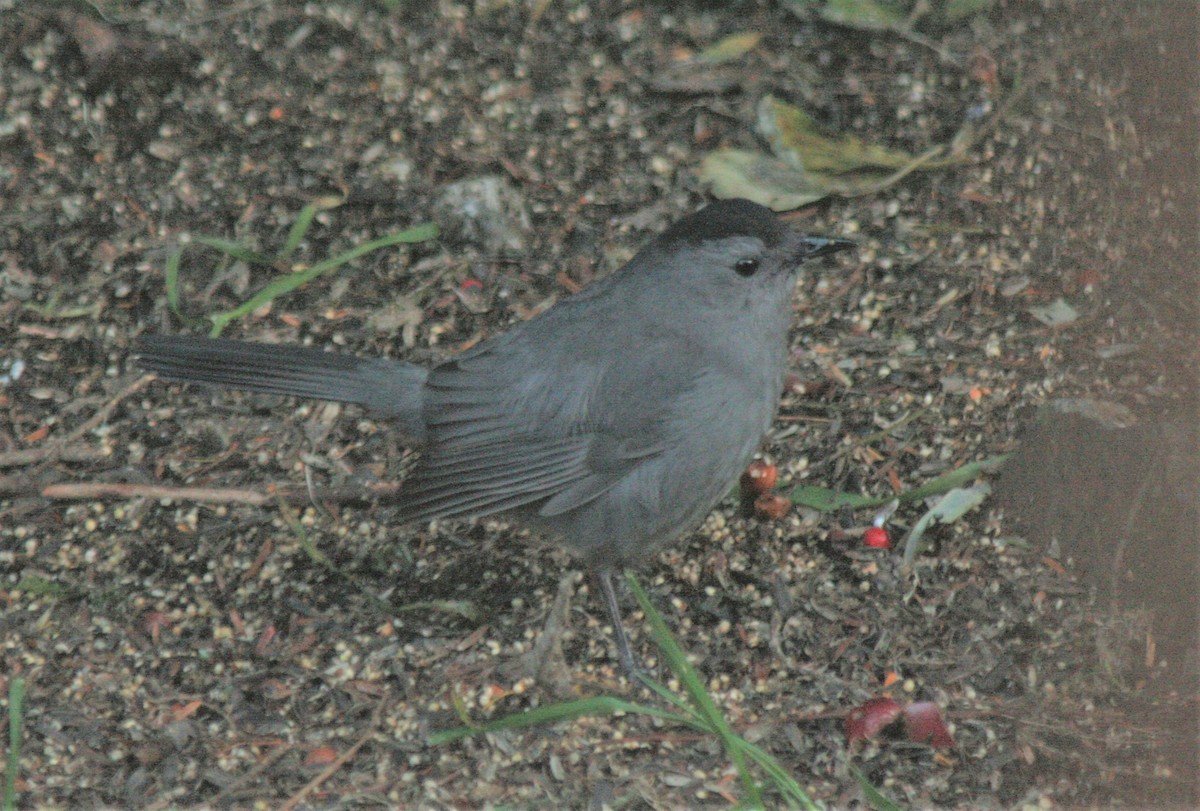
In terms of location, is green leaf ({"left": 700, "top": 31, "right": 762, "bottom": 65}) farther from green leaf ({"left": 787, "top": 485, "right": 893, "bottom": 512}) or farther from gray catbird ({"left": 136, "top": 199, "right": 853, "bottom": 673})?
green leaf ({"left": 787, "top": 485, "right": 893, "bottom": 512})

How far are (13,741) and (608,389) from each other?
1.69 m

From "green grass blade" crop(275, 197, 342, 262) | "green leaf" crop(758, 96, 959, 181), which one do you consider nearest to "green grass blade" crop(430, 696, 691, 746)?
"green grass blade" crop(275, 197, 342, 262)

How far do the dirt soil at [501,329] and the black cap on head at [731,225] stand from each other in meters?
0.75

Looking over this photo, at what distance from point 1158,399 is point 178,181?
3497 mm

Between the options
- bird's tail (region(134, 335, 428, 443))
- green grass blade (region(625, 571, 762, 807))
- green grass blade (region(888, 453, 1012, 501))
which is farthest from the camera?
green grass blade (region(888, 453, 1012, 501))

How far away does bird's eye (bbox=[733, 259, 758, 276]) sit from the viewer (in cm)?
401

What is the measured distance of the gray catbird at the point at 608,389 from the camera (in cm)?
387

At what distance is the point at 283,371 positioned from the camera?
3979 mm

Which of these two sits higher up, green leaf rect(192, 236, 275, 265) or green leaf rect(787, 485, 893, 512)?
green leaf rect(192, 236, 275, 265)

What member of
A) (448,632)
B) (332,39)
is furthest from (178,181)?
(448,632)

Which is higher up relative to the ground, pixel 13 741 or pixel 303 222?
pixel 303 222

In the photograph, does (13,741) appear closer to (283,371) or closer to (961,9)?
(283,371)

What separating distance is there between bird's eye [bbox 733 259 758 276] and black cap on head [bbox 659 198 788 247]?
0.06m

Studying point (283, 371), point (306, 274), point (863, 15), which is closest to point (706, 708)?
point (283, 371)
